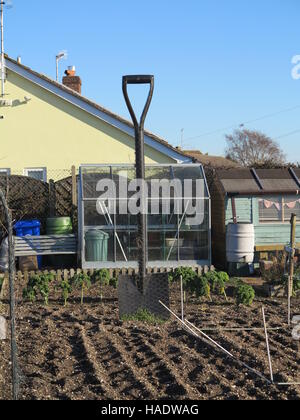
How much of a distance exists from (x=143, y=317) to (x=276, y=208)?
6.65 meters

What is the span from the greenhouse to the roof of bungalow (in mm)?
988

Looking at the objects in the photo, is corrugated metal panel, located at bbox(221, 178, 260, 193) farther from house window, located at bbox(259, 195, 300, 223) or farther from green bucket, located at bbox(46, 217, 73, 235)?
green bucket, located at bbox(46, 217, 73, 235)

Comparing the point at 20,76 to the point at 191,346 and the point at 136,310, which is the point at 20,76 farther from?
the point at 191,346

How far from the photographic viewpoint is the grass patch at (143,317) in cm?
857

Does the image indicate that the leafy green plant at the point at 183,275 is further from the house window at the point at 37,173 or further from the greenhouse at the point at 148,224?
the house window at the point at 37,173

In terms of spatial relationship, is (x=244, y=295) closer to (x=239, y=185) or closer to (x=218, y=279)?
(x=218, y=279)

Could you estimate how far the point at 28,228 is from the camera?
553 inches

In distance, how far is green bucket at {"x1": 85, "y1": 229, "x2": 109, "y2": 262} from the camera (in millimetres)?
13117

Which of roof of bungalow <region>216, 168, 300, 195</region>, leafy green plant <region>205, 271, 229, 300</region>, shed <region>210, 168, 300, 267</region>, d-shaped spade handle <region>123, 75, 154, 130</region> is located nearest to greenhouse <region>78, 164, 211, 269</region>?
shed <region>210, 168, 300, 267</region>

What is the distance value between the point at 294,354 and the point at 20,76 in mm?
12945

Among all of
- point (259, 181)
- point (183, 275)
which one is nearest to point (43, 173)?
point (259, 181)

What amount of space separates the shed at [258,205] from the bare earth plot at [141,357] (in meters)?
4.68

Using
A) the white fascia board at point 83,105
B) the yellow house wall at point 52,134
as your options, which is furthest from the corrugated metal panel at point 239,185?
the yellow house wall at point 52,134
